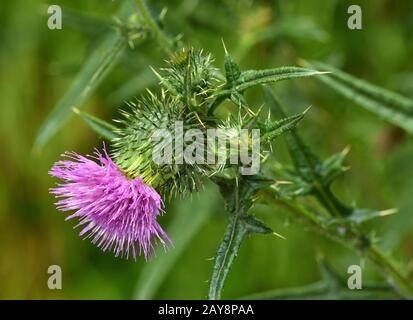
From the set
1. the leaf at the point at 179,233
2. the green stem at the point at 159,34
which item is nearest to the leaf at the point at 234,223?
the green stem at the point at 159,34

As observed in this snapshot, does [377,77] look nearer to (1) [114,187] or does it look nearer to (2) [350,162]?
(2) [350,162]

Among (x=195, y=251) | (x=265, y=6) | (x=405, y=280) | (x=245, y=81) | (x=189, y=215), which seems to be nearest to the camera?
(x=245, y=81)

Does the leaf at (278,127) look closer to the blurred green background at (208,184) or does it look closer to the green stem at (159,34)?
the green stem at (159,34)

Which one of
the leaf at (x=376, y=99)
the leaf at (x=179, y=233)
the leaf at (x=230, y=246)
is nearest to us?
the leaf at (x=230, y=246)

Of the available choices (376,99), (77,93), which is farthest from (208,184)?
(376,99)

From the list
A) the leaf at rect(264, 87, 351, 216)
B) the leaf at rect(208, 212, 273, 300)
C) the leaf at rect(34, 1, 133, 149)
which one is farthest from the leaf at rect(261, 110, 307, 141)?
the leaf at rect(34, 1, 133, 149)
